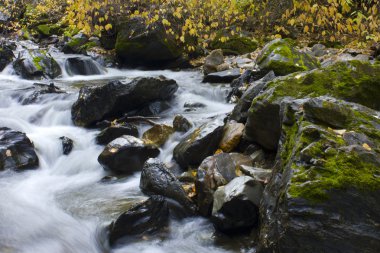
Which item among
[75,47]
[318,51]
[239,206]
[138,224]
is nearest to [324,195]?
[239,206]

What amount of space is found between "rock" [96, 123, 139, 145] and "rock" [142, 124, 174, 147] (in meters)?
0.30

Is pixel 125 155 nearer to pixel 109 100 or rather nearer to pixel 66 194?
pixel 66 194

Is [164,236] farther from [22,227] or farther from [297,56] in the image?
[297,56]

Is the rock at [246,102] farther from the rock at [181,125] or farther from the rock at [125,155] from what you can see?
the rock at [125,155]

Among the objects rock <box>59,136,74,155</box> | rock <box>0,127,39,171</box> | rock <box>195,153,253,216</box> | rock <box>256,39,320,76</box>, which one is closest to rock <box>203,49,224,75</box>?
rock <box>256,39,320,76</box>

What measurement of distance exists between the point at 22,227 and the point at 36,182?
1.61m

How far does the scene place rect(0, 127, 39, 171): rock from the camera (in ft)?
20.5

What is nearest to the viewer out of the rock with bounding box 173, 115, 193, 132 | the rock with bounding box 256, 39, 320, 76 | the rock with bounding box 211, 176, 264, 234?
the rock with bounding box 211, 176, 264, 234

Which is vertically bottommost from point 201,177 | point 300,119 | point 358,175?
point 201,177

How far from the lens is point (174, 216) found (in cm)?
479

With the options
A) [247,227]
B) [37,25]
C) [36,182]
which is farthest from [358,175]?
[37,25]

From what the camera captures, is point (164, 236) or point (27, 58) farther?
point (27, 58)

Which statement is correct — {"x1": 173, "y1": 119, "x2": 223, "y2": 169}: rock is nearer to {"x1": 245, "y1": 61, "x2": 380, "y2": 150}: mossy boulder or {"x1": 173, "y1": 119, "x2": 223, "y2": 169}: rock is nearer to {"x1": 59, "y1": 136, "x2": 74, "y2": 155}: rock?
{"x1": 245, "y1": 61, "x2": 380, "y2": 150}: mossy boulder

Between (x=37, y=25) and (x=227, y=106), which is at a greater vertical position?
(x=37, y=25)
